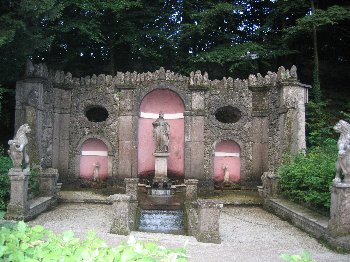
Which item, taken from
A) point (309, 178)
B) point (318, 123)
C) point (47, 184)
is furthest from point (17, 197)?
point (318, 123)

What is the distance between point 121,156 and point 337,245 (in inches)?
415

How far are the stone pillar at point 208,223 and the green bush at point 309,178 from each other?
9.66 feet

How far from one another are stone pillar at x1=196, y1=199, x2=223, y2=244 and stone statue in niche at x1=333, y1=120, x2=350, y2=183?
2.74 metres

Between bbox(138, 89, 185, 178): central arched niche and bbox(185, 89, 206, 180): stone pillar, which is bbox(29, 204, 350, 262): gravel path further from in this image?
bbox(138, 89, 185, 178): central arched niche

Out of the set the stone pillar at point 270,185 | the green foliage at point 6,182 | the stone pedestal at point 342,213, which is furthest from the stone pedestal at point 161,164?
the stone pedestal at point 342,213

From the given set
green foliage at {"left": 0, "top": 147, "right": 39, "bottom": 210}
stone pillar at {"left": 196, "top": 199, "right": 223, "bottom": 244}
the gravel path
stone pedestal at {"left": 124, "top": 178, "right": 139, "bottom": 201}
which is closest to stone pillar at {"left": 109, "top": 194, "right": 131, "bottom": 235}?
the gravel path

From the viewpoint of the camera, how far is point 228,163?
17000mm

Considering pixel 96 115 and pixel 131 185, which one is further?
pixel 96 115

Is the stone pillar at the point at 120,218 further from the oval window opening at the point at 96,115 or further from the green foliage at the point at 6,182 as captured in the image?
the oval window opening at the point at 96,115

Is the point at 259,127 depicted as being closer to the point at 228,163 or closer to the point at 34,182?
the point at 228,163

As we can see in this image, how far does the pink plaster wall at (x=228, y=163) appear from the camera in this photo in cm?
1689

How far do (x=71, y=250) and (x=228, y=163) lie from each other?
15.1 m

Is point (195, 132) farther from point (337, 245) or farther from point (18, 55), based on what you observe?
point (337, 245)

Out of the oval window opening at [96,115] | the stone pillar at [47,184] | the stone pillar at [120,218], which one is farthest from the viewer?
the oval window opening at [96,115]
